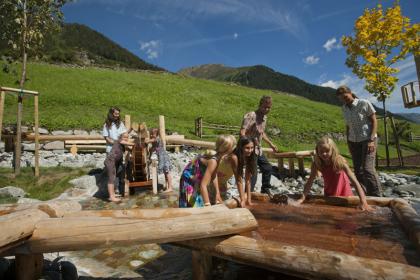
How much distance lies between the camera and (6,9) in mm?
9164

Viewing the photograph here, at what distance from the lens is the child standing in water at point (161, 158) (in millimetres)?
8391

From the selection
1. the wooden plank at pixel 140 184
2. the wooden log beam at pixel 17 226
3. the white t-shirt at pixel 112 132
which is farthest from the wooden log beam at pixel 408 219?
the white t-shirt at pixel 112 132

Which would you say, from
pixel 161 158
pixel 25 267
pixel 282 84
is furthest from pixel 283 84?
pixel 25 267

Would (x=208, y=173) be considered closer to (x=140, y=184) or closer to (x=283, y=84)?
(x=140, y=184)

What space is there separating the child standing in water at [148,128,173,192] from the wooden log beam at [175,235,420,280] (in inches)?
202

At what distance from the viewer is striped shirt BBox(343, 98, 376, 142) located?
5.67m

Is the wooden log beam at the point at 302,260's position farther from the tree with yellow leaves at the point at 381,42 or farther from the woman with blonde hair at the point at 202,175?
the tree with yellow leaves at the point at 381,42

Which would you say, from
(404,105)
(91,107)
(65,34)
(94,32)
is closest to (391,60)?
(404,105)

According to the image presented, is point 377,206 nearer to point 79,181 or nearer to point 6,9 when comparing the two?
point 79,181

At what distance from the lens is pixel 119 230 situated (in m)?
2.99

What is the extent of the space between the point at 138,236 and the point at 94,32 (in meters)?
109

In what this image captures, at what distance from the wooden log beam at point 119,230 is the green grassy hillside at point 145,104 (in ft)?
49.7

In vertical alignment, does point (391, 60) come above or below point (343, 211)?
above

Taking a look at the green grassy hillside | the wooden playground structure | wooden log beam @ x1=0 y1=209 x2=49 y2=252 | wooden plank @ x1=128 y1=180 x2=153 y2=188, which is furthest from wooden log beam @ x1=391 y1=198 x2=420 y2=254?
the green grassy hillside
